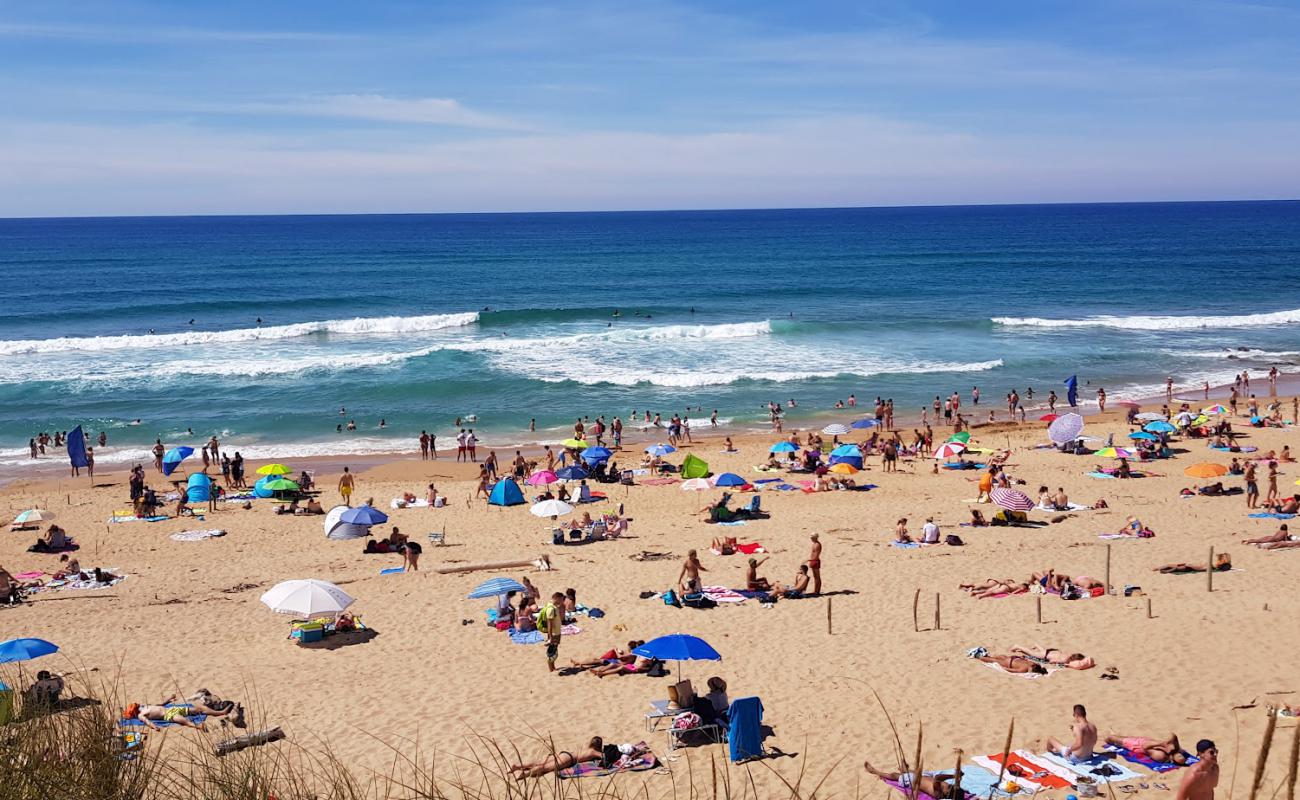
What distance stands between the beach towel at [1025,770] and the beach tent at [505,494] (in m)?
14.0

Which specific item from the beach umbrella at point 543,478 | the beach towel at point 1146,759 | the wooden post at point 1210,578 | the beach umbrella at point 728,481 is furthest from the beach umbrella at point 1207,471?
the beach towel at point 1146,759

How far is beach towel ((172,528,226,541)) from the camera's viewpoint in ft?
67.7

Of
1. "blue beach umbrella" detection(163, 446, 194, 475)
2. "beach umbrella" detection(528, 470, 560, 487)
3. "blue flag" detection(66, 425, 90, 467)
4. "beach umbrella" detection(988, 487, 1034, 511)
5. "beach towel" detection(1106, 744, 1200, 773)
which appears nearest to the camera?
"beach towel" detection(1106, 744, 1200, 773)

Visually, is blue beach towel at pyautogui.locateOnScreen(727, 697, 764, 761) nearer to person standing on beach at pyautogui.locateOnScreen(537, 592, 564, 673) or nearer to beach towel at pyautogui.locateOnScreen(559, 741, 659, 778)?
beach towel at pyautogui.locateOnScreen(559, 741, 659, 778)

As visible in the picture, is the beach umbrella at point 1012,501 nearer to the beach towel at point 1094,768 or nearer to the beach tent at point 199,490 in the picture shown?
the beach towel at point 1094,768

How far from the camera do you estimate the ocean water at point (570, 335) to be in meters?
35.5

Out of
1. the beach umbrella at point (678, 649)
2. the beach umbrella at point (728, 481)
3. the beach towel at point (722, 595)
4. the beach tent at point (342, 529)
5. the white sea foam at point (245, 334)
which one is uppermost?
the white sea foam at point (245, 334)

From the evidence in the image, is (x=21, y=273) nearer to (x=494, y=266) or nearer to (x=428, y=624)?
(x=494, y=266)

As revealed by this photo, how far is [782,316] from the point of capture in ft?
180

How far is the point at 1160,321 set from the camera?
169 feet

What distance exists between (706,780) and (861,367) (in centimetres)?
3299

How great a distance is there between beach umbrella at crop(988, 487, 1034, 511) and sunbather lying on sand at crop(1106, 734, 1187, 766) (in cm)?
1030

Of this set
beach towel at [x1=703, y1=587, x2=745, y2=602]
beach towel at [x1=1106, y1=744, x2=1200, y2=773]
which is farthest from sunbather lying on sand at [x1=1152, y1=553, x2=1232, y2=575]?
beach towel at [x1=1106, y1=744, x2=1200, y2=773]

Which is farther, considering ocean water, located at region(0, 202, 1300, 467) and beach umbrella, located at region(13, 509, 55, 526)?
ocean water, located at region(0, 202, 1300, 467)
